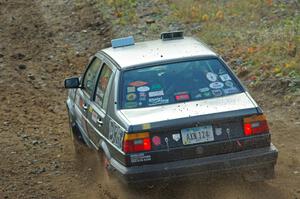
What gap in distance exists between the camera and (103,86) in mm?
7637

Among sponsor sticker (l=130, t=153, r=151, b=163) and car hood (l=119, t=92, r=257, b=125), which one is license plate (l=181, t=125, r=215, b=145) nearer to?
car hood (l=119, t=92, r=257, b=125)

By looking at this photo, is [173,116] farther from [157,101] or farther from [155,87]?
[155,87]

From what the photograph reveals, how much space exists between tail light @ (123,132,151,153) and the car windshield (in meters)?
0.58

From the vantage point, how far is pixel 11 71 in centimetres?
1405

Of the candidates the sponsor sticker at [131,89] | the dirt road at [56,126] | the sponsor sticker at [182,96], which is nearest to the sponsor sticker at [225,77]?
the sponsor sticker at [182,96]

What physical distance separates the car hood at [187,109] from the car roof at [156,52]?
2.29 ft

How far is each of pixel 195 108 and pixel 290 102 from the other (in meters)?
3.91

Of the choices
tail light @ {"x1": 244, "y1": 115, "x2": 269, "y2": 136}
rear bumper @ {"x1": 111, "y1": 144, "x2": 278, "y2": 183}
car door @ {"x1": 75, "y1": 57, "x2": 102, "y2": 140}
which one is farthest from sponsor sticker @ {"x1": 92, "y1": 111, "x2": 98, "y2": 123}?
tail light @ {"x1": 244, "y1": 115, "x2": 269, "y2": 136}

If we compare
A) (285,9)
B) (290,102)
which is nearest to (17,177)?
(290,102)

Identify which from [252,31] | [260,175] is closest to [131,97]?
[260,175]

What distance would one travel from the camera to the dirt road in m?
6.99

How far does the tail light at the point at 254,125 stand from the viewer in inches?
259

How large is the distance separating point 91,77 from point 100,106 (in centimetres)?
88

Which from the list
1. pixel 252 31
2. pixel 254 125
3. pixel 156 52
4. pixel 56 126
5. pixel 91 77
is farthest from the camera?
pixel 252 31
